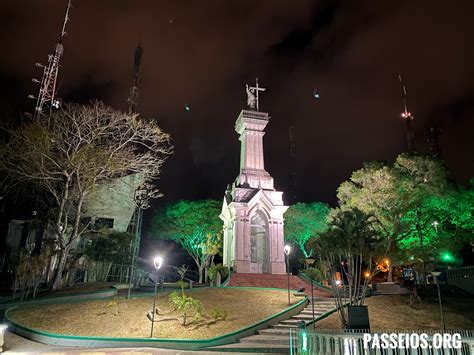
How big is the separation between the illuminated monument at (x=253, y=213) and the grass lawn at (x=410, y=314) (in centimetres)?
1075

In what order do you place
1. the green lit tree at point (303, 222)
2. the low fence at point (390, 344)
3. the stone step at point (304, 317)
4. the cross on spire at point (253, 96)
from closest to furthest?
1. the low fence at point (390, 344)
2. the stone step at point (304, 317)
3. the cross on spire at point (253, 96)
4. the green lit tree at point (303, 222)

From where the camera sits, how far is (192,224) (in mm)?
43781

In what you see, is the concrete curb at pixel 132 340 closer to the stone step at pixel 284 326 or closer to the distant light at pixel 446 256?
the stone step at pixel 284 326

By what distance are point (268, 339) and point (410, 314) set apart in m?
8.61

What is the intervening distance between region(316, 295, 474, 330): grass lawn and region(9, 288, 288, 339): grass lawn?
3.50 m

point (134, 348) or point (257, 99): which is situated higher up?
point (257, 99)

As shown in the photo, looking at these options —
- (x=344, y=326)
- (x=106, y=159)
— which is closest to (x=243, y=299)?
(x=344, y=326)

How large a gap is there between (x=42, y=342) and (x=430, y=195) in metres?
25.0

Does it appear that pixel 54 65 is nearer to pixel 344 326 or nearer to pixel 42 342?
pixel 42 342

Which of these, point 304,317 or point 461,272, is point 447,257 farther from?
point 304,317

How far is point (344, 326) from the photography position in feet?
47.6

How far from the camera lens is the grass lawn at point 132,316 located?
46.7 ft

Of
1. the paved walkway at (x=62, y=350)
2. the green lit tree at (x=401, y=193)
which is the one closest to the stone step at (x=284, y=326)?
the paved walkway at (x=62, y=350)

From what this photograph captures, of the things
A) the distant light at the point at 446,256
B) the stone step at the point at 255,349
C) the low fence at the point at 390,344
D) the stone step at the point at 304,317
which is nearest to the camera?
→ the low fence at the point at 390,344
